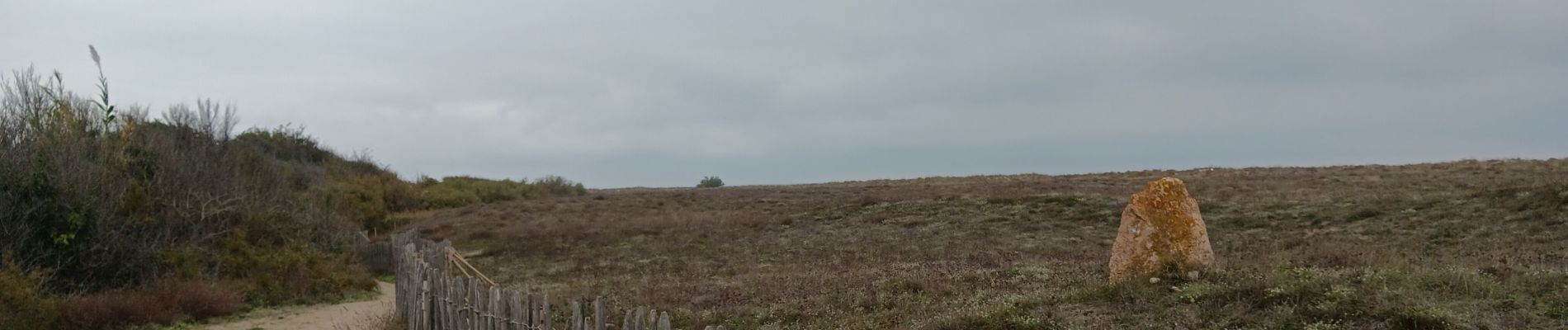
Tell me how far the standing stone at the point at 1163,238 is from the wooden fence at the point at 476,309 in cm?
409

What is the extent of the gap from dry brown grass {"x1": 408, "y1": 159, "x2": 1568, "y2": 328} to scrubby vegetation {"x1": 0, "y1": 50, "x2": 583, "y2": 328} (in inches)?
142

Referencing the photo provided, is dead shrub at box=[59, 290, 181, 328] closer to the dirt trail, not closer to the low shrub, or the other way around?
the low shrub

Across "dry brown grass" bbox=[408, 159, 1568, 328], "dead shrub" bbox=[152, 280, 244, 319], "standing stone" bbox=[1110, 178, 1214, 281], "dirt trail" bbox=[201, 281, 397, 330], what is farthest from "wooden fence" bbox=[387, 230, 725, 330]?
"standing stone" bbox=[1110, 178, 1214, 281]

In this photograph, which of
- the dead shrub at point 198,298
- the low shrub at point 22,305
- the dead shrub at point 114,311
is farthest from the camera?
the dead shrub at point 198,298

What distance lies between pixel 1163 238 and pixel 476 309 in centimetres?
602

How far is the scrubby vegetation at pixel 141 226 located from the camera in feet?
38.6

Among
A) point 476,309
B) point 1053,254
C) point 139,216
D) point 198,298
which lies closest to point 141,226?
point 139,216

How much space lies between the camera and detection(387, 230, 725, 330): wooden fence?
5.44 metres

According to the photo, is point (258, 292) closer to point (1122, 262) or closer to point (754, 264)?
point (754, 264)

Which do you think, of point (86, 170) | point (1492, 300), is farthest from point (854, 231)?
point (1492, 300)

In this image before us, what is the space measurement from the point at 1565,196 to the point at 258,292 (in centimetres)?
2067

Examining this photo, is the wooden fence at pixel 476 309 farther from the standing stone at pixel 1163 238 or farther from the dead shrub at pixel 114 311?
the standing stone at pixel 1163 238

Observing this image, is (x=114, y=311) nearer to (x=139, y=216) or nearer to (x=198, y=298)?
(x=198, y=298)

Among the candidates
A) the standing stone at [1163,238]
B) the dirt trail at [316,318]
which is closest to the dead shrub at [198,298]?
the dirt trail at [316,318]
